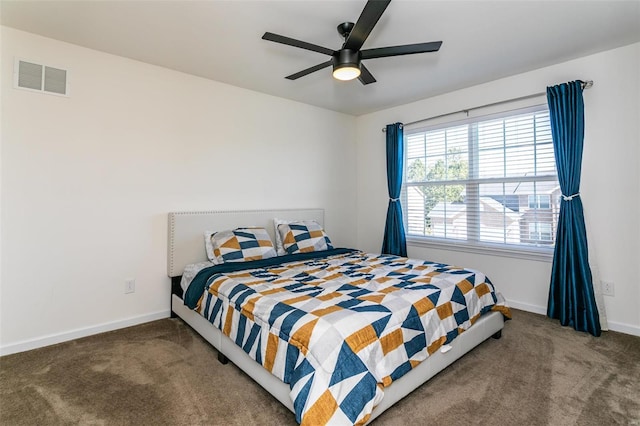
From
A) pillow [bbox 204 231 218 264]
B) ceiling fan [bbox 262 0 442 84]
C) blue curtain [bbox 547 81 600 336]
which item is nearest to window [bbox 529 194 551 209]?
blue curtain [bbox 547 81 600 336]

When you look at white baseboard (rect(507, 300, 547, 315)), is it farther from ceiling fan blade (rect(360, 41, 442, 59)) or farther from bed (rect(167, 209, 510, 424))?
ceiling fan blade (rect(360, 41, 442, 59))

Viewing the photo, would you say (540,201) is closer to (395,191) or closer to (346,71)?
(395,191)

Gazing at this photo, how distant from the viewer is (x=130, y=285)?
2914 mm

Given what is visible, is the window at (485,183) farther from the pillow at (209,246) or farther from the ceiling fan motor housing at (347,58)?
the pillow at (209,246)

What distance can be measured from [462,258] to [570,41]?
2282 millimetres

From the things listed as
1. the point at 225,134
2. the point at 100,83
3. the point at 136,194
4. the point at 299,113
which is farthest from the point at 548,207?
the point at 100,83

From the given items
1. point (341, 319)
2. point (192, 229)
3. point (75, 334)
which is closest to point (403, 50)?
point (341, 319)

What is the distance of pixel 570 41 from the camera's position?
8.57 feet

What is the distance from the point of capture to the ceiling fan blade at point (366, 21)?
1.62 metres

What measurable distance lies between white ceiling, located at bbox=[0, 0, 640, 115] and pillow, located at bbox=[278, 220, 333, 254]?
1617 mm

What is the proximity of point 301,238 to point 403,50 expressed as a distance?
6.94ft

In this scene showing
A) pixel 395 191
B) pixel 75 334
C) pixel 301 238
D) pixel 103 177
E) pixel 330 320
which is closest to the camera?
pixel 330 320

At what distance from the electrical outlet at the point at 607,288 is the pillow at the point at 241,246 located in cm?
303

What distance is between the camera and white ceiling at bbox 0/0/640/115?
7.06ft
